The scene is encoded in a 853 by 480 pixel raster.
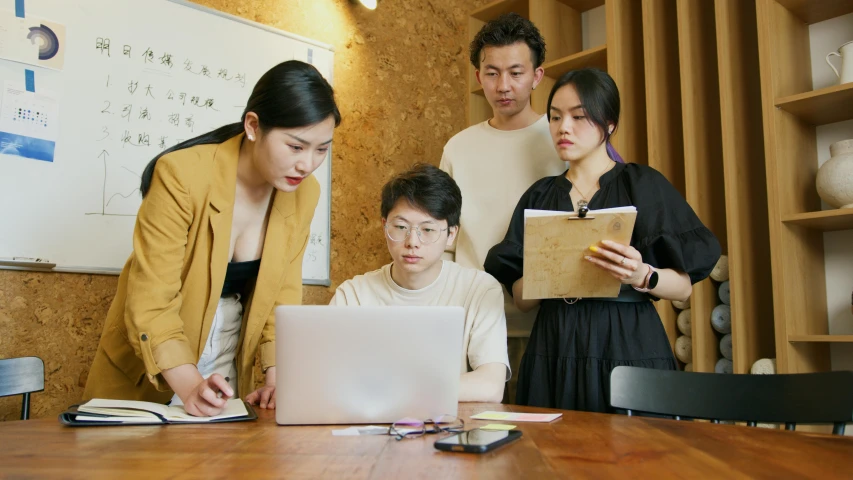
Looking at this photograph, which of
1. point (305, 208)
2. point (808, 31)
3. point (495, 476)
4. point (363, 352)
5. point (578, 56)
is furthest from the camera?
point (578, 56)

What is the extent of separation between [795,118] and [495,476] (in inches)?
86.6

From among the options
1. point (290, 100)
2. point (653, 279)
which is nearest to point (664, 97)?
point (653, 279)

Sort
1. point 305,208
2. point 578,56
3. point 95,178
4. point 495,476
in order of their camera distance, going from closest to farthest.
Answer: point 495,476, point 305,208, point 95,178, point 578,56

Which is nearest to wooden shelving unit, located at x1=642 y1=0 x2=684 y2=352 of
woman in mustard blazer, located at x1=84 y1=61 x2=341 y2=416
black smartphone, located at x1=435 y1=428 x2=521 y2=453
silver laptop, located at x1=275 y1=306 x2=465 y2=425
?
woman in mustard blazer, located at x1=84 y1=61 x2=341 y2=416

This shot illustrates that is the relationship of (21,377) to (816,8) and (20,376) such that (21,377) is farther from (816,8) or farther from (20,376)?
(816,8)

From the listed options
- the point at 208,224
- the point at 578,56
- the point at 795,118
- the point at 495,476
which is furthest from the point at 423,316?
the point at 578,56

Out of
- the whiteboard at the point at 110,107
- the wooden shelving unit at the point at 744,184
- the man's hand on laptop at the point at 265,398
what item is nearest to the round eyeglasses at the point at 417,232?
the man's hand on laptop at the point at 265,398

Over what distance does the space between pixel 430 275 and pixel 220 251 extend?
0.54 m

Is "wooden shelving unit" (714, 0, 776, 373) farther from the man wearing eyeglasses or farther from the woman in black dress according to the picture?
the man wearing eyeglasses

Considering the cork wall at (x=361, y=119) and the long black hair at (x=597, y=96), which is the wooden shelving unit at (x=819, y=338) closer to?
the long black hair at (x=597, y=96)

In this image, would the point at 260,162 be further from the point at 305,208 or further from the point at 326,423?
the point at 326,423

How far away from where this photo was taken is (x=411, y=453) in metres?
0.90

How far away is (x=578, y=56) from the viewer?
3035 millimetres

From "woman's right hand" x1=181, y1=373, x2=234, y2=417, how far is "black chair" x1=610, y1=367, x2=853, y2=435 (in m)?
0.78
